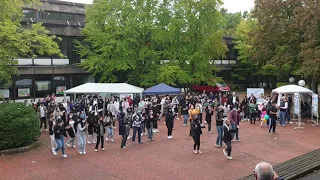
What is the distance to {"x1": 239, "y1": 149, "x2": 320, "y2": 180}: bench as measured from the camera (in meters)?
9.87

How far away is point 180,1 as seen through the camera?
96.2 ft

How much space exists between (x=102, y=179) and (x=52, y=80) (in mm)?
21973

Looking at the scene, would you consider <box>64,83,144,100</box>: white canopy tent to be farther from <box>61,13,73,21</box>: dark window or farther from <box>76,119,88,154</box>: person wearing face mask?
<box>61,13,73,21</box>: dark window

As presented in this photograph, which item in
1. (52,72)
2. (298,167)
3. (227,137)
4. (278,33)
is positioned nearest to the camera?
(298,167)

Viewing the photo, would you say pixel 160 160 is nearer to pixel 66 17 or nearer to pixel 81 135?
pixel 81 135

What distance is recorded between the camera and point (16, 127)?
539 inches

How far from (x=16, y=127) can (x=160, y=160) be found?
6332 mm

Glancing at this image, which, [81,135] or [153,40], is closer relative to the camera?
[81,135]

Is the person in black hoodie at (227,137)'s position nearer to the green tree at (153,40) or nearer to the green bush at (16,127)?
the green bush at (16,127)

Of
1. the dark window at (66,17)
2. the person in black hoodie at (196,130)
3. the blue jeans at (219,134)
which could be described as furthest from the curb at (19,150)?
the dark window at (66,17)

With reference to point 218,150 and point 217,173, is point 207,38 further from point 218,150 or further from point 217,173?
point 217,173

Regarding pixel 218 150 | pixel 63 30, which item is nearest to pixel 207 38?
pixel 63 30

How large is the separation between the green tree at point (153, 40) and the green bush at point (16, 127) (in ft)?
44.0

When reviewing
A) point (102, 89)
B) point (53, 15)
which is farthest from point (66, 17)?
point (102, 89)
